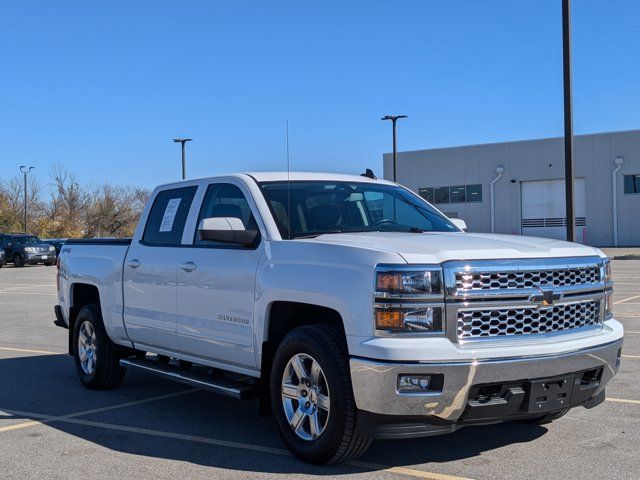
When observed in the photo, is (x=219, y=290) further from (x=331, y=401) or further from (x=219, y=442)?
(x=331, y=401)

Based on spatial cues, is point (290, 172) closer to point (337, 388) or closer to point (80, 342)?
point (337, 388)

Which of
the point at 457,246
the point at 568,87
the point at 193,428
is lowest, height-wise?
the point at 193,428

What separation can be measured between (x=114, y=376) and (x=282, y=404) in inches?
121

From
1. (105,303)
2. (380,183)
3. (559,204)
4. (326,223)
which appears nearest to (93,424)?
(105,303)

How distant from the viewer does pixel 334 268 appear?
15.9ft

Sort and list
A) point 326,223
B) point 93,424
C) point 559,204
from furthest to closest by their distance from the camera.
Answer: point 559,204 < point 93,424 < point 326,223

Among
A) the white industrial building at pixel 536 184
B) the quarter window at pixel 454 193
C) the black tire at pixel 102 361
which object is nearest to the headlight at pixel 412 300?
the black tire at pixel 102 361

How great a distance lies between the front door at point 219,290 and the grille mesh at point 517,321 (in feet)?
5.38

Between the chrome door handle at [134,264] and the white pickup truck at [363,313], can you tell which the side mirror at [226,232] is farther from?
the chrome door handle at [134,264]

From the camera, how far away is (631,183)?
43.9m

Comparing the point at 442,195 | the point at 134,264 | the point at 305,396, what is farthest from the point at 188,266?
the point at 442,195

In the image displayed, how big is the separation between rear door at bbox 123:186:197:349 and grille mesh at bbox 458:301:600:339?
273cm

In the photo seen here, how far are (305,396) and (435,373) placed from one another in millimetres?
1016

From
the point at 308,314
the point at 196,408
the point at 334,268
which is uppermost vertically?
the point at 334,268
